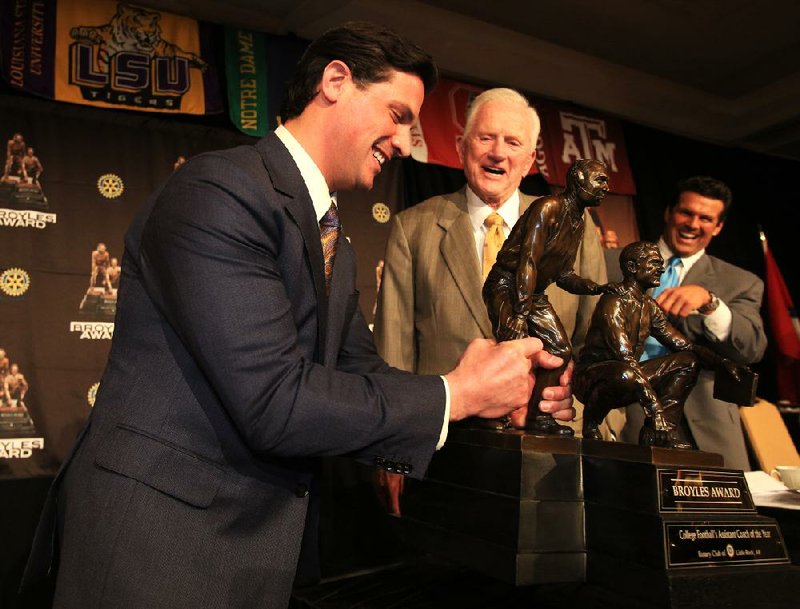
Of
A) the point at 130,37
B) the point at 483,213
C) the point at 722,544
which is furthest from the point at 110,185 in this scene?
the point at 722,544

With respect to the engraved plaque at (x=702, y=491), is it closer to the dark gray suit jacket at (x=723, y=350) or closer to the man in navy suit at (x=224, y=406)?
the man in navy suit at (x=224, y=406)

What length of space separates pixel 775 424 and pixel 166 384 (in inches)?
122

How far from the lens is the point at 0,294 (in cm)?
329

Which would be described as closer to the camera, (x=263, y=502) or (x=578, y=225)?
(x=263, y=502)

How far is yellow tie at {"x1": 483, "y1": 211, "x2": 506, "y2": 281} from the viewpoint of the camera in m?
1.79

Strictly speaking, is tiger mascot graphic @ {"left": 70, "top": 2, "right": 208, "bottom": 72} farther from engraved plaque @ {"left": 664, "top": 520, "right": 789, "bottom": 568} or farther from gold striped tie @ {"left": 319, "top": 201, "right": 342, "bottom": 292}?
engraved plaque @ {"left": 664, "top": 520, "right": 789, "bottom": 568}

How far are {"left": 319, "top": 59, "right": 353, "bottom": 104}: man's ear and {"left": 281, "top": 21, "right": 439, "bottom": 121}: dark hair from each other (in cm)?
1

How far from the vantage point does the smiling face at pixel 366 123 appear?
1.25 metres

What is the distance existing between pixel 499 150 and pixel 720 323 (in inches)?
33.5

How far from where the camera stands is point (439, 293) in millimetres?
1792

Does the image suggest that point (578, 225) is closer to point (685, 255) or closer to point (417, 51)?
point (417, 51)

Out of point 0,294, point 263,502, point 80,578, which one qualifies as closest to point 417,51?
point 263,502

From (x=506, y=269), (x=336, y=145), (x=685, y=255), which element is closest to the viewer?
(x=336, y=145)

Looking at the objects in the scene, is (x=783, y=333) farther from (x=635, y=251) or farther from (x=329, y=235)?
(x=329, y=235)
